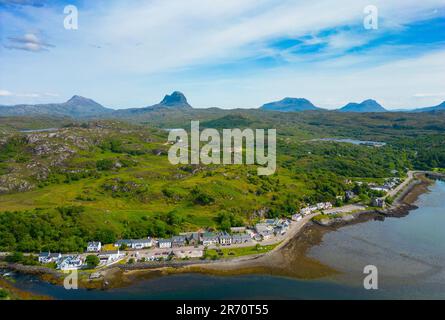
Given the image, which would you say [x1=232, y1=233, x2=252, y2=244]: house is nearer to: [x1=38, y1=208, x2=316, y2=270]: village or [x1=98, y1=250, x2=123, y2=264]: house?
[x1=38, y1=208, x2=316, y2=270]: village

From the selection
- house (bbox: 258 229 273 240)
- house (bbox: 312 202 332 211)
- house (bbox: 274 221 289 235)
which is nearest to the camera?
house (bbox: 258 229 273 240)

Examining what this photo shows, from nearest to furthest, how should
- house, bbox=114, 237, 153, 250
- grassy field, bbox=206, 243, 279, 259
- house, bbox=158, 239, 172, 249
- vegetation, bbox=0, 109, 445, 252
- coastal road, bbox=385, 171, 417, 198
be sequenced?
grassy field, bbox=206, 243, 279, 259, house, bbox=114, 237, 153, 250, house, bbox=158, 239, 172, 249, vegetation, bbox=0, 109, 445, 252, coastal road, bbox=385, 171, 417, 198

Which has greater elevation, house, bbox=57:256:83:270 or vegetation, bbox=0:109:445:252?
vegetation, bbox=0:109:445:252

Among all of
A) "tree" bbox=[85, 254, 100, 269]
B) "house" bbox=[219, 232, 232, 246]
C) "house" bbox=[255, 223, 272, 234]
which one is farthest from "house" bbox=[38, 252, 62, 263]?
"house" bbox=[255, 223, 272, 234]

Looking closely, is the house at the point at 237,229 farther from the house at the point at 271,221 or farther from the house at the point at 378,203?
the house at the point at 378,203

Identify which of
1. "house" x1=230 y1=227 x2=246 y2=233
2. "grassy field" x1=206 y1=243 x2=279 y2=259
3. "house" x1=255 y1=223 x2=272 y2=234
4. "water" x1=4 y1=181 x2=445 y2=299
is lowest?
"water" x1=4 y1=181 x2=445 y2=299

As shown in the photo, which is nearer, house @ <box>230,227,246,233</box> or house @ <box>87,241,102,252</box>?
house @ <box>87,241,102,252</box>
